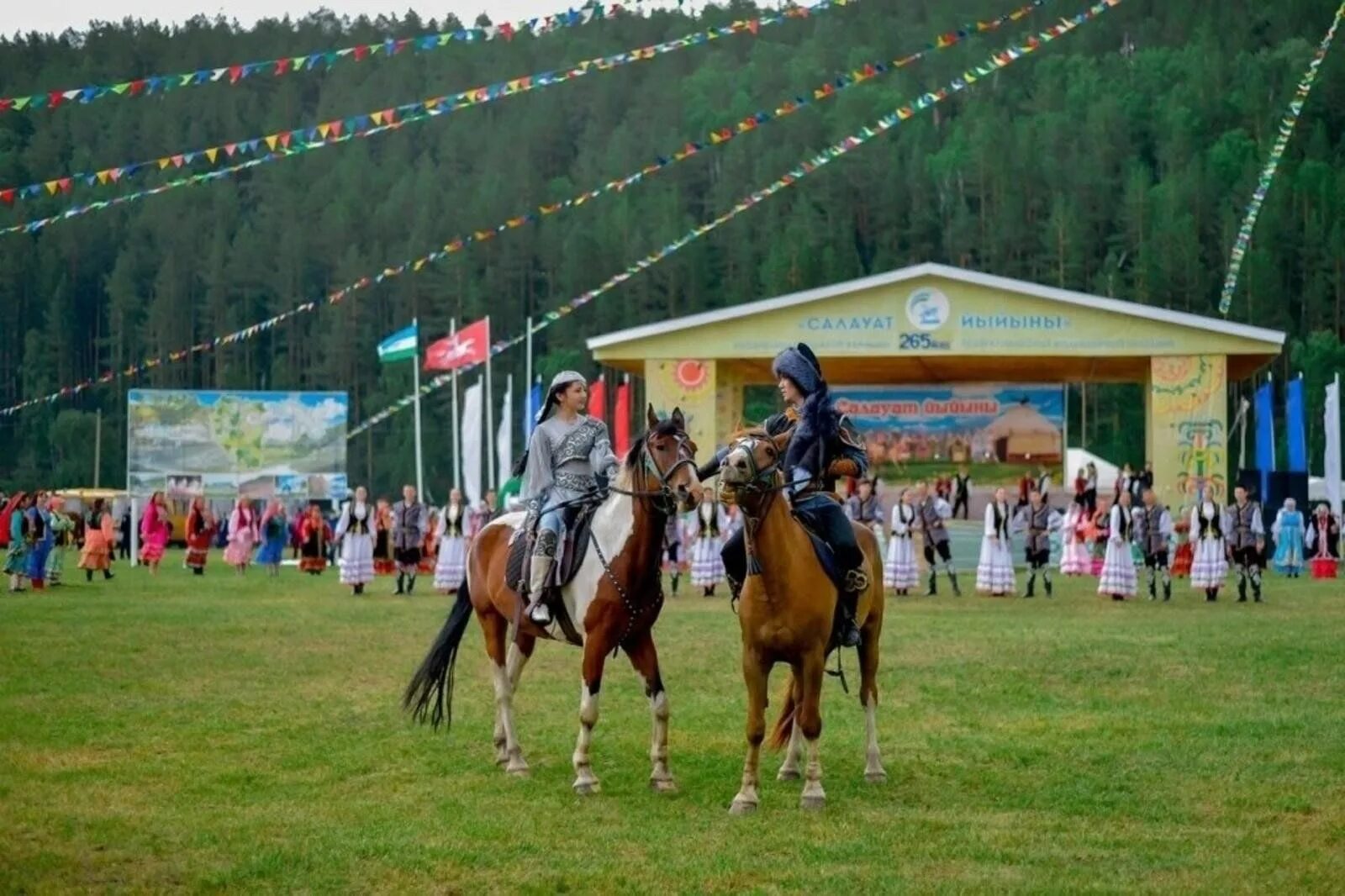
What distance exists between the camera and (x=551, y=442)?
12.2 m

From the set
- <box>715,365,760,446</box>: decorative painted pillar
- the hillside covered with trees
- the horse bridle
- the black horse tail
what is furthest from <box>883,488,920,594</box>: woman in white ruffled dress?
the hillside covered with trees

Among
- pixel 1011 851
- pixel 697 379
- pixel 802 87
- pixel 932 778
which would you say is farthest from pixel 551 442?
pixel 802 87

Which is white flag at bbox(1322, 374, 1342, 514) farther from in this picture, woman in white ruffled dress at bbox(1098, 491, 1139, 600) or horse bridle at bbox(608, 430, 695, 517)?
horse bridle at bbox(608, 430, 695, 517)

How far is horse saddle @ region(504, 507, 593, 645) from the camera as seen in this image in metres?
11.6

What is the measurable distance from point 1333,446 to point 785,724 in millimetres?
33146

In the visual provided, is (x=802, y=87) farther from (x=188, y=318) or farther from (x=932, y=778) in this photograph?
(x=932, y=778)

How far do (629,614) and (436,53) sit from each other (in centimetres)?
12004

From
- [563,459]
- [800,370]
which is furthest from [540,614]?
[800,370]

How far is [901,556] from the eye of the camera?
106 ft

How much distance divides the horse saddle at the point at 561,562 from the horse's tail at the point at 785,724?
1.36 metres

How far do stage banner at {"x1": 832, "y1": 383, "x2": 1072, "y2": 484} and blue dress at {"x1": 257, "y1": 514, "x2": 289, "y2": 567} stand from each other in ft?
47.2

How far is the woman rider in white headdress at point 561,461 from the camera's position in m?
11.9

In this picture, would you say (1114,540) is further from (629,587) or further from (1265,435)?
(629,587)

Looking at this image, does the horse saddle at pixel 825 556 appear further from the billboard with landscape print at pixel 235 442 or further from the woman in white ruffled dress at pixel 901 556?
the billboard with landscape print at pixel 235 442
